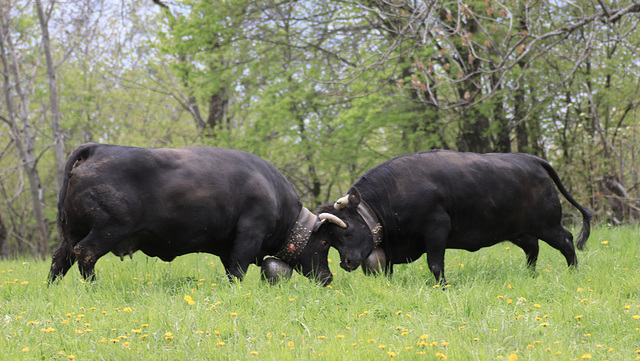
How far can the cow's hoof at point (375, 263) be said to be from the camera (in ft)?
21.5

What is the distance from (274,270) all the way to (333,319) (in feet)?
6.16

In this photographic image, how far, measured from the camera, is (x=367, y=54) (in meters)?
15.8

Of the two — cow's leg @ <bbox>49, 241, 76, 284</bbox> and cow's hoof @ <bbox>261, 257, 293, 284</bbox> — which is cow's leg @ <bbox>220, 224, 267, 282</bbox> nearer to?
cow's hoof @ <bbox>261, 257, 293, 284</bbox>

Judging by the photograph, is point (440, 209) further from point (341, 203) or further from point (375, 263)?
point (341, 203)

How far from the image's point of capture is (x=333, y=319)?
4.77 m

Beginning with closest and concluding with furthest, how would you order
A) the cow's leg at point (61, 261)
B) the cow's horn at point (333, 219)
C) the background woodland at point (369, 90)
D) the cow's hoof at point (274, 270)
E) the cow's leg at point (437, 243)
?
1. the cow's leg at point (61, 261)
2. the cow's leg at point (437, 243)
3. the cow's horn at point (333, 219)
4. the cow's hoof at point (274, 270)
5. the background woodland at point (369, 90)

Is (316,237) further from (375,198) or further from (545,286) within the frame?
(545,286)

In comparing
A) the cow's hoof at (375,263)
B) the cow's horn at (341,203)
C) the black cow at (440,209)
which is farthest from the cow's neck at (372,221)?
the cow's horn at (341,203)

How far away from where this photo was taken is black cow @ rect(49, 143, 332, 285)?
18.2 ft

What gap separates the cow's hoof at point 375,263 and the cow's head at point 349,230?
11 cm

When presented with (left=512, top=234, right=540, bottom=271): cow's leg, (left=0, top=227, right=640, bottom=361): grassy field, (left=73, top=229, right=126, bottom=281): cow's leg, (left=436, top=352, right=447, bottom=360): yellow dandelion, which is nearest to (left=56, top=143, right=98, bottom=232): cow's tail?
(left=73, top=229, right=126, bottom=281): cow's leg

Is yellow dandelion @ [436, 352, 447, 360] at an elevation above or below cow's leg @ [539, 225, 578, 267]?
above

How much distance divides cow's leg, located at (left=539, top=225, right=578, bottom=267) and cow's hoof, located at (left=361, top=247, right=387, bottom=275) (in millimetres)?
1840

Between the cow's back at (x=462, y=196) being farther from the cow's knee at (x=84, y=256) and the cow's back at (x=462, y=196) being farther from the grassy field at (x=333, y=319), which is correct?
the cow's knee at (x=84, y=256)
